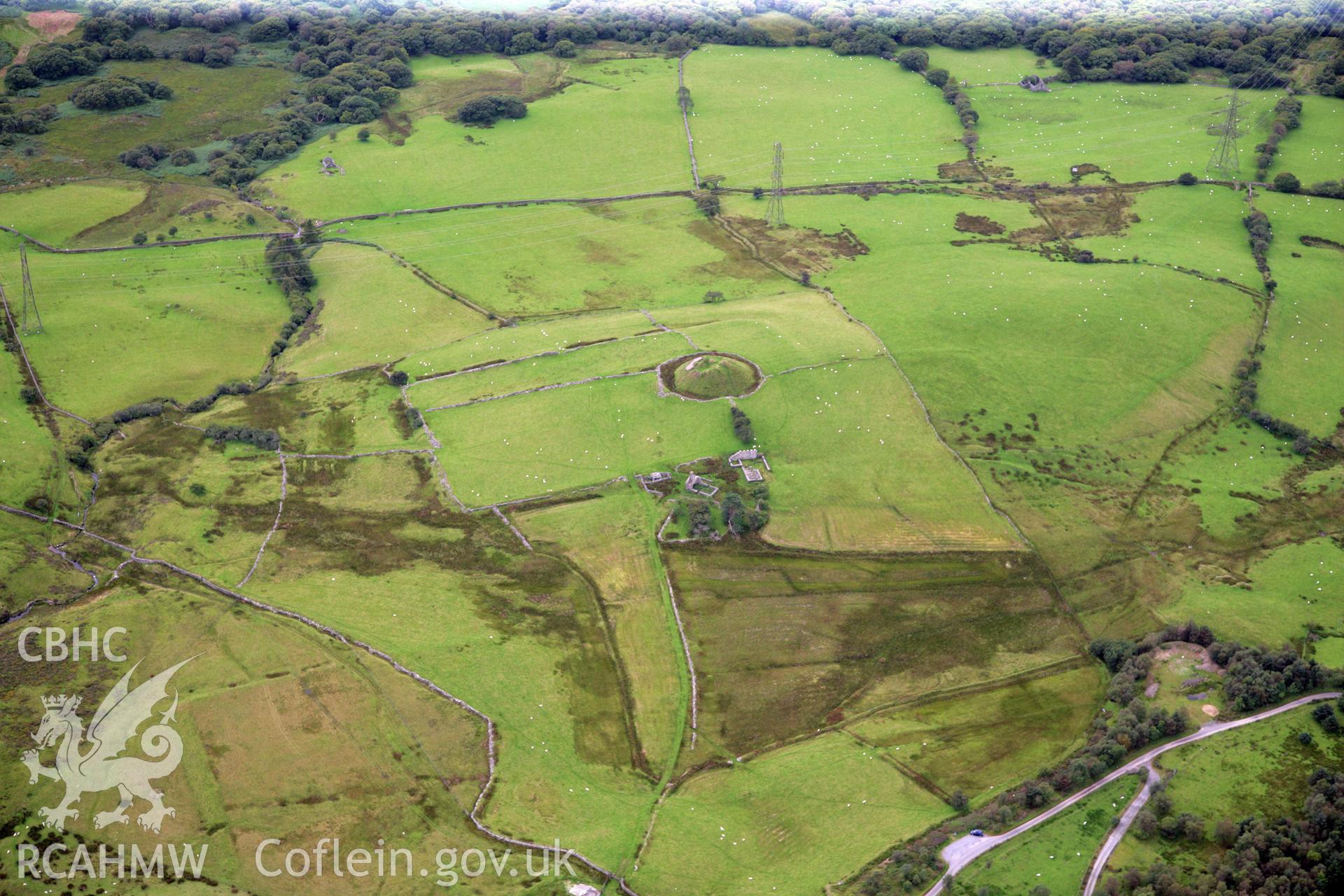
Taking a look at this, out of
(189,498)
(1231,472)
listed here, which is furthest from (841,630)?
(189,498)

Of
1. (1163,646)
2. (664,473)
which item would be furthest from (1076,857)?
(664,473)

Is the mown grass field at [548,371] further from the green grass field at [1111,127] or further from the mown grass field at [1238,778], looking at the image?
the green grass field at [1111,127]

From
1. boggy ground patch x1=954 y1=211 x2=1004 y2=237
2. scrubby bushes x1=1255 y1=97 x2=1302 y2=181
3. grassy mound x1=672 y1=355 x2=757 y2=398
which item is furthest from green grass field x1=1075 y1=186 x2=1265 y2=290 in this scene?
grassy mound x1=672 y1=355 x2=757 y2=398

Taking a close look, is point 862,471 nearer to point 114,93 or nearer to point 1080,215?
point 1080,215

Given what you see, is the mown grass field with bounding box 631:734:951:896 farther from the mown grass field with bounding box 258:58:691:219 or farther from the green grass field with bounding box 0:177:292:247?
the green grass field with bounding box 0:177:292:247

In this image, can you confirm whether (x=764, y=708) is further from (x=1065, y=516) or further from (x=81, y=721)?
(x=81, y=721)
